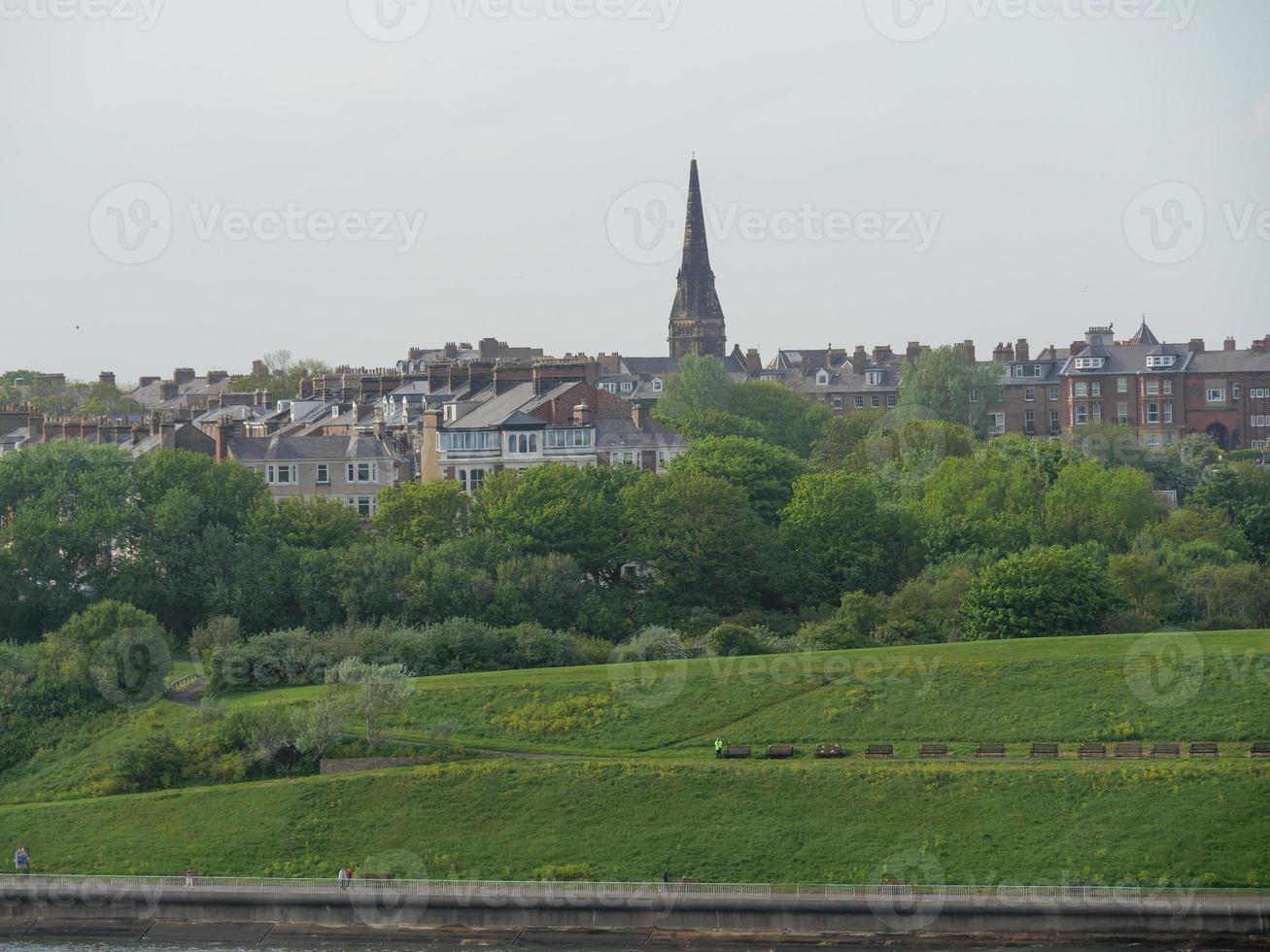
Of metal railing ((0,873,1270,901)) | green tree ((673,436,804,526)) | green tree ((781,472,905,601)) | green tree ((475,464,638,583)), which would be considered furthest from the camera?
green tree ((673,436,804,526))

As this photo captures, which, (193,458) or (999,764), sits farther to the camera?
(193,458)

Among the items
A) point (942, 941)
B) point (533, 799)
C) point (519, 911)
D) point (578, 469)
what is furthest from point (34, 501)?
point (942, 941)

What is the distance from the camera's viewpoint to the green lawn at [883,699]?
177 feet

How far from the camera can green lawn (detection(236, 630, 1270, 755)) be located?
177ft

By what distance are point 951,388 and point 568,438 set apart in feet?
155

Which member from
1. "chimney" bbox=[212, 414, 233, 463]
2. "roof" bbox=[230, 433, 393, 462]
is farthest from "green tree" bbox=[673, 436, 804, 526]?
"chimney" bbox=[212, 414, 233, 463]

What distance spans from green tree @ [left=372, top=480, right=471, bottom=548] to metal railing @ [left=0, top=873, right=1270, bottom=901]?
1117 inches

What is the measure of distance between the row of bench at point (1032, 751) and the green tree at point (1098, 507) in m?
26.5

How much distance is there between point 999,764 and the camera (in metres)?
50.6

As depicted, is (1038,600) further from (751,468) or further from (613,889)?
(613,889)

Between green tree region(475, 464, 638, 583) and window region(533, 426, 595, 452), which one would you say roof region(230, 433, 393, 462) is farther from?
green tree region(475, 464, 638, 583)

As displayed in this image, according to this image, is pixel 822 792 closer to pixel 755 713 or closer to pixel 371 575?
pixel 755 713

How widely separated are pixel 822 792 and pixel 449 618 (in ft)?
67.0

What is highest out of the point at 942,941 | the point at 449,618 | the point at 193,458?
the point at 193,458
